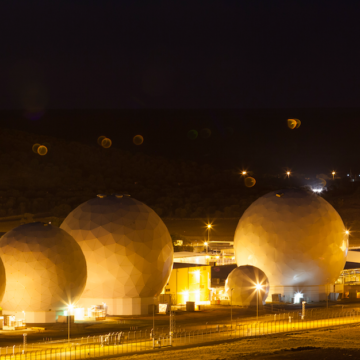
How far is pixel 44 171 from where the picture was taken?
136500mm

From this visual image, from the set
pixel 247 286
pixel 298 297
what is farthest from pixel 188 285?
pixel 298 297

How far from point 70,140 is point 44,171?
149ft

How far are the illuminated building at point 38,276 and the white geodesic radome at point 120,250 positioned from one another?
Result: 381 centimetres

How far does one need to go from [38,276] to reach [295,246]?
19299 mm

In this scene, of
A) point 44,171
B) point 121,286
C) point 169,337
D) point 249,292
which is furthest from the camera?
point 44,171

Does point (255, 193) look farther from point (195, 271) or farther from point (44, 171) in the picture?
point (195, 271)

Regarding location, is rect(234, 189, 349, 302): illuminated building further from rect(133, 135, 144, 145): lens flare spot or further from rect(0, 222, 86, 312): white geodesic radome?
→ rect(133, 135, 144, 145): lens flare spot

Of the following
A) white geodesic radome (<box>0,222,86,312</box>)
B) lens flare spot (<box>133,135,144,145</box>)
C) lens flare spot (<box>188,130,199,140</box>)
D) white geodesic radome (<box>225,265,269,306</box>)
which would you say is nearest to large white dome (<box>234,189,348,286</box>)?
white geodesic radome (<box>225,265,269,306</box>)

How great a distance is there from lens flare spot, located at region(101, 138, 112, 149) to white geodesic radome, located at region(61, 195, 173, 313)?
436ft

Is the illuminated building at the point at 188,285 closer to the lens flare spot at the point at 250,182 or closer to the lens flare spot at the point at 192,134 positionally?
the lens flare spot at the point at 250,182

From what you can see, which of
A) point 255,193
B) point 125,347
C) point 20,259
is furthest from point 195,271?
point 255,193

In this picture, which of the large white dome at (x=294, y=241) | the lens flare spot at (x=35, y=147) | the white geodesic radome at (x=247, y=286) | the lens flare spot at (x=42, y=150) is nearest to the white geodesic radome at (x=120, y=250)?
the white geodesic radome at (x=247, y=286)

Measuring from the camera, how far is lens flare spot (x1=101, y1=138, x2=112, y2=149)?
178 m

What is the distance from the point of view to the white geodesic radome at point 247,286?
4528cm
